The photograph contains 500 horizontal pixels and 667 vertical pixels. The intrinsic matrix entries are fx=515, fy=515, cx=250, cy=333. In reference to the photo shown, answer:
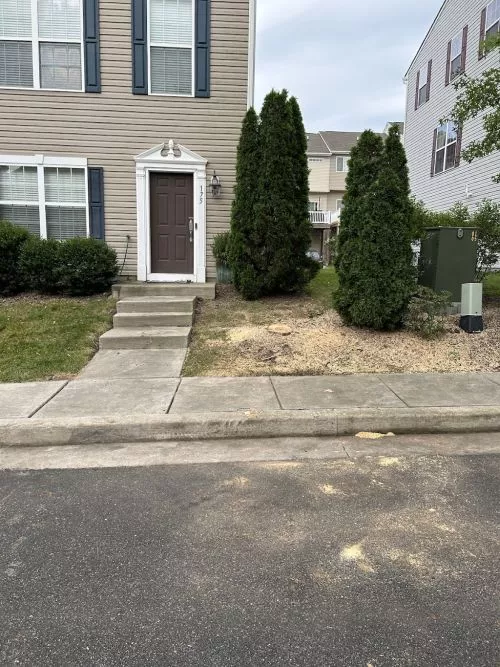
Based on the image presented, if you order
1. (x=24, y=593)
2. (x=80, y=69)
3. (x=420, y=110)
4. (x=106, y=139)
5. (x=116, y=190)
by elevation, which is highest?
(x=420, y=110)

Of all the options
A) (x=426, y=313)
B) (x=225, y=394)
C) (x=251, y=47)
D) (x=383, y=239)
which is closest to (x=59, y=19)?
(x=251, y=47)

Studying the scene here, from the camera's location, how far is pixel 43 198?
32.1 feet

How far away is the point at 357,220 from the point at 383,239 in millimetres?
436

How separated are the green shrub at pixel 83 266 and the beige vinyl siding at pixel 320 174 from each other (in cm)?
2832

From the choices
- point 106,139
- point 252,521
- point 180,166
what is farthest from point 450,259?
point 106,139

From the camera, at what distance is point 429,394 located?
520 cm

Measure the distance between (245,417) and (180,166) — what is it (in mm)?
6590

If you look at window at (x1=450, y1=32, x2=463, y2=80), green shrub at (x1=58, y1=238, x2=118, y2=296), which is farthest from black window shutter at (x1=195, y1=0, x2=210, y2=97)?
window at (x1=450, y1=32, x2=463, y2=80)

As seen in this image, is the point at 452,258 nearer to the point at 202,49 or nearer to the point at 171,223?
the point at 171,223

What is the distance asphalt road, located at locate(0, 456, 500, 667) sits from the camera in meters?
2.12

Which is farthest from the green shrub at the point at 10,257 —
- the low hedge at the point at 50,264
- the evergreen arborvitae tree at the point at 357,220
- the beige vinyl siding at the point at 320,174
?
the beige vinyl siding at the point at 320,174

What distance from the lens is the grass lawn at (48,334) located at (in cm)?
614

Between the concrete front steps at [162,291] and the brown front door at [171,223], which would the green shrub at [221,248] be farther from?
the concrete front steps at [162,291]

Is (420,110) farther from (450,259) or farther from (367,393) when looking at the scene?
(367,393)
